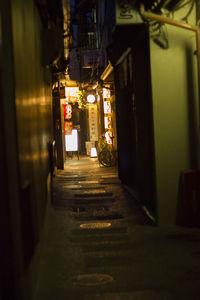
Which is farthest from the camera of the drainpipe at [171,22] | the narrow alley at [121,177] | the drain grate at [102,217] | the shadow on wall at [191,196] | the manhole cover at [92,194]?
the manhole cover at [92,194]

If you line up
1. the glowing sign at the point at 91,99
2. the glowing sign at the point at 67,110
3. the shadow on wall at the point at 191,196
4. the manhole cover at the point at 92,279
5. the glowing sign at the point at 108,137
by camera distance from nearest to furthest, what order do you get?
the manhole cover at the point at 92,279 → the shadow on wall at the point at 191,196 → the glowing sign at the point at 108,137 → the glowing sign at the point at 67,110 → the glowing sign at the point at 91,99

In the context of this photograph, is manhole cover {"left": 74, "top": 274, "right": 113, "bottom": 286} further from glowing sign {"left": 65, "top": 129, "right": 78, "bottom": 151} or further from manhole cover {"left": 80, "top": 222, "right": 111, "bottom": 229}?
glowing sign {"left": 65, "top": 129, "right": 78, "bottom": 151}

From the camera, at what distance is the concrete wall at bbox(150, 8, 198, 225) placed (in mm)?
9000

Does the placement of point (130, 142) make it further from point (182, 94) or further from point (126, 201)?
point (182, 94)

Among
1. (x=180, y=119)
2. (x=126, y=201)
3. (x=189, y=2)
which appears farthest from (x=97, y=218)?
(x=189, y=2)

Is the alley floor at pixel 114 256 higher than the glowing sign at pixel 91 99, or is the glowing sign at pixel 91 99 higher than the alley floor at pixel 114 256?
the glowing sign at pixel 91 99

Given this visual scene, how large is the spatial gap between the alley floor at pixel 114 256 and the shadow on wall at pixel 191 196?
0.30 m

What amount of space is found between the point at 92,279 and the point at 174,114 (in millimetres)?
4565

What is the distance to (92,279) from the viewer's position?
239 inches

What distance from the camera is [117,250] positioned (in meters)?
7.52

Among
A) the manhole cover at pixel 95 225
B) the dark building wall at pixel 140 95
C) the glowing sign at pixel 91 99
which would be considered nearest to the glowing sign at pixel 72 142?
the glowing sign at pixel 91 99

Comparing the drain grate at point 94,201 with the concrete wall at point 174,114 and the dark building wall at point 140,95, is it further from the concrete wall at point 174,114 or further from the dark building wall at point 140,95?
the concrete wall at point 174,114

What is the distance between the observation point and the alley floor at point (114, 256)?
5.57 meters

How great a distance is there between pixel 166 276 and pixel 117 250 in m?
1.62
